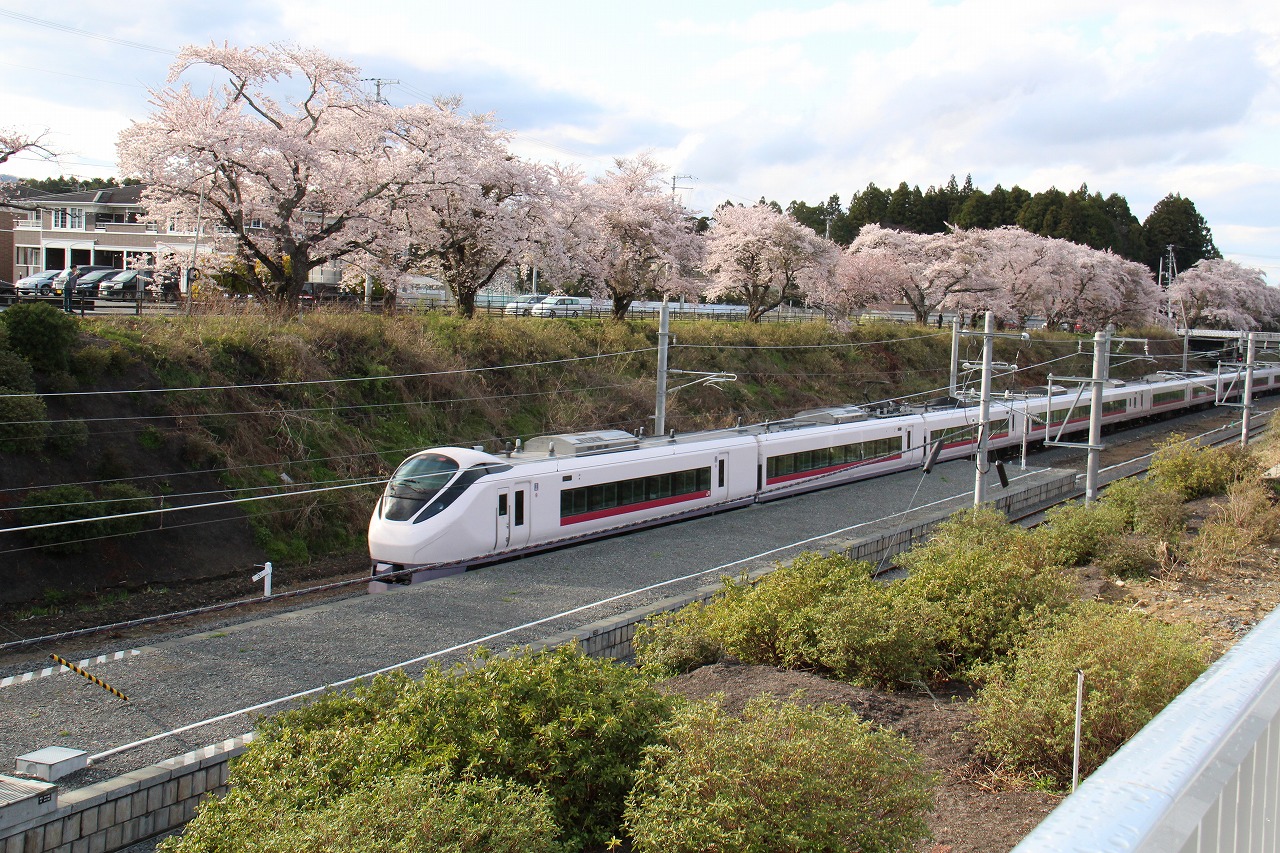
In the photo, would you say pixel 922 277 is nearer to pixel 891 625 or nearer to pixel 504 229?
pixel 504 229

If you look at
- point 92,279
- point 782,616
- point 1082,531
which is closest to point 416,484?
point 782,616

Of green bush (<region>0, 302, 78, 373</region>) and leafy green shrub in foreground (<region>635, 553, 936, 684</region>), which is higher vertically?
green bush (<region>0, 302, 78, 373</region>)

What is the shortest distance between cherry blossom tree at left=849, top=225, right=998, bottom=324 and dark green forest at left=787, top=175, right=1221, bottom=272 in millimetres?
30240

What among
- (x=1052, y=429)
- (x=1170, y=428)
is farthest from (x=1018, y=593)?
(x=1170, y=428)

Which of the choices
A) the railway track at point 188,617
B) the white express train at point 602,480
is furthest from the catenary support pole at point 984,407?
the railway track at point 188,617

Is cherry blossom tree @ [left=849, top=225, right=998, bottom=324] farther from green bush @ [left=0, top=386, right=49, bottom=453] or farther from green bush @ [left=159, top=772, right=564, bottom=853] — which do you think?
green bush @ [left=159, top=772, right=564, bottom=853]

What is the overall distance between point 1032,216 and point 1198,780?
91.9 meters

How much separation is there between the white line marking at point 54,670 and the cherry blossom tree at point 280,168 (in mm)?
16922

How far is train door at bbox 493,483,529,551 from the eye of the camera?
16.8 m

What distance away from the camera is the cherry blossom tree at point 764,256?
4572cm

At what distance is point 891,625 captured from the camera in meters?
9.50

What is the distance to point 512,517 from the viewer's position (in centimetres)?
1705

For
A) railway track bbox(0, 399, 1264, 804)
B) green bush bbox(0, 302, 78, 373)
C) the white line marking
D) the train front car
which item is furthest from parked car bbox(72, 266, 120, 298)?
the white line marking

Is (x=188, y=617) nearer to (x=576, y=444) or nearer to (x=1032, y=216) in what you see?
(x=576, y=444)
